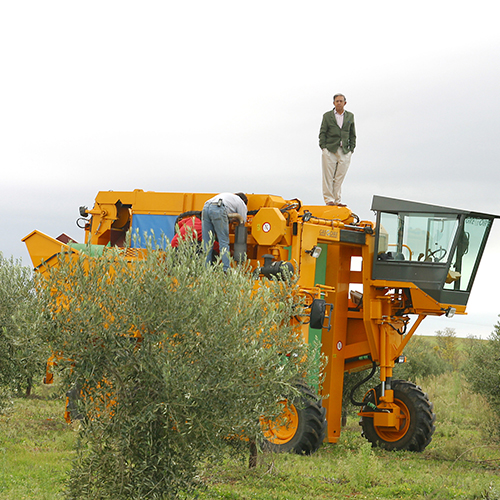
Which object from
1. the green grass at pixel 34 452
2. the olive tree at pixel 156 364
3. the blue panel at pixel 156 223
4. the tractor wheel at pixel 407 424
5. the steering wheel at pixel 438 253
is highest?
the blue panel at pixel 156 223

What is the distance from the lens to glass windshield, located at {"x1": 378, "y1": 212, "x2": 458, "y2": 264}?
42.1 feet

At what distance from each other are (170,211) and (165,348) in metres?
7.03

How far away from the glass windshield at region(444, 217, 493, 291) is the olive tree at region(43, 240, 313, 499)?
6.68m

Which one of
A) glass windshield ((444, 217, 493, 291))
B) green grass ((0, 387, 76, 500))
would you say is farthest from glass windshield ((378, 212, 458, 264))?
green grass ((0, 387, 76, 500))

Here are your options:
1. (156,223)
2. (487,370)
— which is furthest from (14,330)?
(487,370)

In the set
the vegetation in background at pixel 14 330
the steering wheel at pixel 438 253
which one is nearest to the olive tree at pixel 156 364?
the vegetation in background at pixel 14 330

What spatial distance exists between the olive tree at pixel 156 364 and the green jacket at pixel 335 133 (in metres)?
7.47

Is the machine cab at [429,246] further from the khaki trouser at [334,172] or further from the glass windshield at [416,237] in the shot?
the khaki trouser at [334,172]

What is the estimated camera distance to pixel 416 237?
12977 millimetres

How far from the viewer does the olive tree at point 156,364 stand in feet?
22.1

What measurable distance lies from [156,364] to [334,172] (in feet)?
27.2

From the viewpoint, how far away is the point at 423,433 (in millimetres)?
13539

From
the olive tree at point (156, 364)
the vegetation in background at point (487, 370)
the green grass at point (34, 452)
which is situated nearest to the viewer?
the olive tree at point (156, 364)

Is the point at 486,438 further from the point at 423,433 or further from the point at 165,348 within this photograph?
the point at 165,348
